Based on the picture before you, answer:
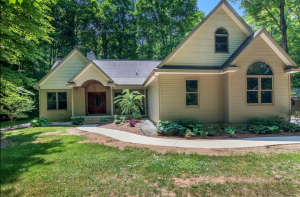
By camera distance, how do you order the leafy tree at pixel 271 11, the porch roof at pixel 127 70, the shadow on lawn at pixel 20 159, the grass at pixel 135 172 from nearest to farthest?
1. the grass at pixel 135 172
2. the shadow on lawn at pixel 20 159
3. the porch roof at pixel 127 70
4. the leafy tree at pixel 271 11

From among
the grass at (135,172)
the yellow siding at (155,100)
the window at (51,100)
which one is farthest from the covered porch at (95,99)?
the grass at (135,172)

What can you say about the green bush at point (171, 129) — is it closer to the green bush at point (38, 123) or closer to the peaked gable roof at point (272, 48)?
the peaked gable roof at point (272, 48)

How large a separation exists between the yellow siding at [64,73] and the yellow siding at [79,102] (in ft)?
3.68

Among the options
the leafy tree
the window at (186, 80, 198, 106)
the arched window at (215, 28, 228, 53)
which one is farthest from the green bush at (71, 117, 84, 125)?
the leafy tree

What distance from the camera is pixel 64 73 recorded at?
50.3 feet

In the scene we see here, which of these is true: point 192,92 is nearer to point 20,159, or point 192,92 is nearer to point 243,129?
point 243,129

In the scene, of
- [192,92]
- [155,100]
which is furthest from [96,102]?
[192,92]

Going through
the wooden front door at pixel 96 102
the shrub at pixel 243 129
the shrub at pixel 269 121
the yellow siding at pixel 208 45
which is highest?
the yellow siding at pixel 208 45

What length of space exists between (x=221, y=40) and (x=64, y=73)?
13.0 meters

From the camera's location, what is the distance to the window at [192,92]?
32.7ft

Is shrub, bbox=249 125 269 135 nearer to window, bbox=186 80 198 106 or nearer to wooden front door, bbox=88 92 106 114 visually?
window, bbox=186 80 198 106

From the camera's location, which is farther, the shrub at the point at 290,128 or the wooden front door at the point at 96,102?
the wooden front door at the point at 96,102

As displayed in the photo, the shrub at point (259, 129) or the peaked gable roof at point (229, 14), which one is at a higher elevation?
the peaked gable roof at point (229, 14)

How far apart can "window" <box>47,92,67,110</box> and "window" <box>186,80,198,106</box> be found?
11.2 metres
